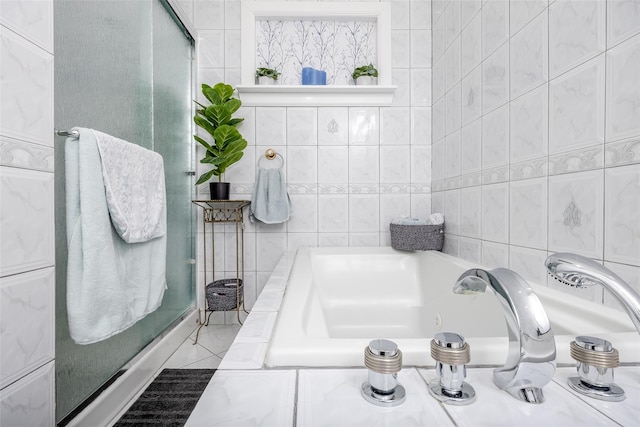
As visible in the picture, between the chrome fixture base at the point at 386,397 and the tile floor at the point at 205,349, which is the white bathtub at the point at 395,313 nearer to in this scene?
the chrome fixture base at the point at 386,397

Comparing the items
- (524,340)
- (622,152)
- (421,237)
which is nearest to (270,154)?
(421,237)

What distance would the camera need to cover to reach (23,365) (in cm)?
71

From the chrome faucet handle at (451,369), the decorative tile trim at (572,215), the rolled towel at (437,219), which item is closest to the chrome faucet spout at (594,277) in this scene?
the chrome faucet handle at (451,369)

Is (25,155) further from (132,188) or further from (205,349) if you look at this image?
(205,349)

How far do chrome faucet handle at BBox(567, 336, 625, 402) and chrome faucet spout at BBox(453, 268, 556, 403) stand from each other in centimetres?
8

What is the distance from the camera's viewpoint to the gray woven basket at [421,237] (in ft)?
5.24

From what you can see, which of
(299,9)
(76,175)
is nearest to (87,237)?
(76,175)

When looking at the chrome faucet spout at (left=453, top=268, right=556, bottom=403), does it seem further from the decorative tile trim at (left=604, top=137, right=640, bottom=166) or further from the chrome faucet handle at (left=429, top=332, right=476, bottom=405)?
the decorative tile trim at (left=604, top=137, right=640, bottom=166)

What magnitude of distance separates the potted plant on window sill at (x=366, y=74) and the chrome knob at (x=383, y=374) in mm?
1699

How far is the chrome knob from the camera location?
392mm

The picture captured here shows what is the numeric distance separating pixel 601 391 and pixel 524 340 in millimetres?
170

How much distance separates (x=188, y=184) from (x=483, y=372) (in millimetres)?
1776

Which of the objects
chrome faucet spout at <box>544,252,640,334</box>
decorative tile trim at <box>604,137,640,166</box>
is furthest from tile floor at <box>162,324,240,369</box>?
decorative tile trim at <box>604,137,640,166</box>

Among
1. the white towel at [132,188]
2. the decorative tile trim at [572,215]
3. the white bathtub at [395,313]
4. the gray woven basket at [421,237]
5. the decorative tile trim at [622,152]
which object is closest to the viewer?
the white bathtub at [395,313]
